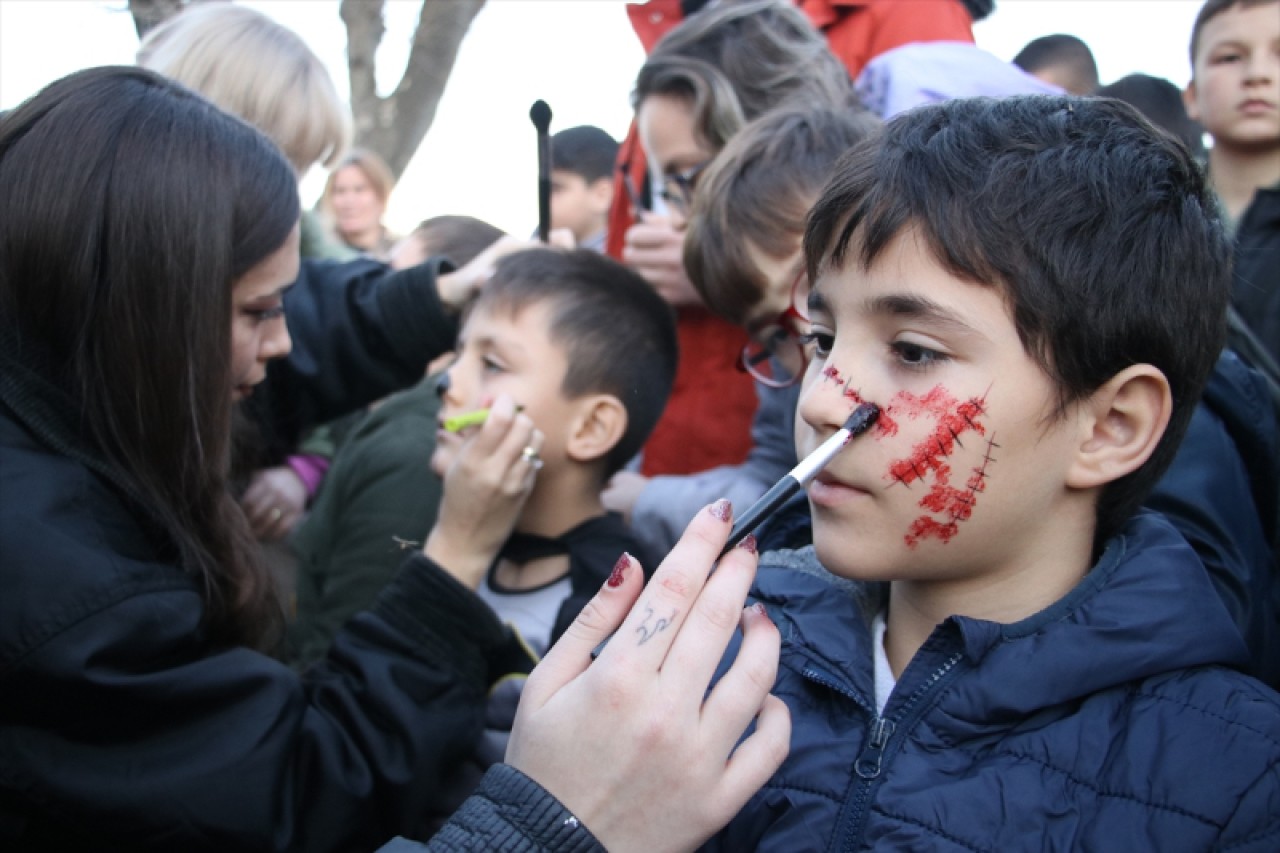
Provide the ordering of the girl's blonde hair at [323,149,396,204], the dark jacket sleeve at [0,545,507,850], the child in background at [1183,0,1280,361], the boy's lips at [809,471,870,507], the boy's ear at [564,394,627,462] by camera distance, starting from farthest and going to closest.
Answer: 1. the girl's blonde hair at [323,149,396,204]
2. the child in background at [1183,0,1280,361]
3. the boy's ear at [564,394,627,462]
4. the dark jacket sleeve at [0,545,507,850]
5. the boy's lips at [809,471,870,507]

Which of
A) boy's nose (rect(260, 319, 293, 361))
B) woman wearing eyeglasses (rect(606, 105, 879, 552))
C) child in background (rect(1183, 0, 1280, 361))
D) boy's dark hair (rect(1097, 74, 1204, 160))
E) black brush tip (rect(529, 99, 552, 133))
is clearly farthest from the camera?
boy's dark hair (rect(1097, 74, 1204, 160))

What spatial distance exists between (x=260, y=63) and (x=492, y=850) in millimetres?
2438

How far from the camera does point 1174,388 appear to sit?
137 cm

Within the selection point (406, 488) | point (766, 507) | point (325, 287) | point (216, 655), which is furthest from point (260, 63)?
point (766, 507)

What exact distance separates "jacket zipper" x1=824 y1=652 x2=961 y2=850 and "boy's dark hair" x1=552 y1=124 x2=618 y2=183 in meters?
3.62

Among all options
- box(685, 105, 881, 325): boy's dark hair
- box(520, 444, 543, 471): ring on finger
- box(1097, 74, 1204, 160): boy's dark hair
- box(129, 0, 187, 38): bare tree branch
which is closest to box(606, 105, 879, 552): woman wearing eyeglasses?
box(685, 105, 881, 325): boy's dark hair

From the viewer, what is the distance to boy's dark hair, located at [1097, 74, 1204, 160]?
144 inches

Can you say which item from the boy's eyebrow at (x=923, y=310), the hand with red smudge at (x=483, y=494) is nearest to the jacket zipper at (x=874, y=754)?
the boy's eyebrow at (x=923, y=310)

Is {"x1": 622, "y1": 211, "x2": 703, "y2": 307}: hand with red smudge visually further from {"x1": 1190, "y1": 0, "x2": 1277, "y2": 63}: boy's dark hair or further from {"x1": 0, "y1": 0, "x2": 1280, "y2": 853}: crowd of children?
{"x1": 1190, "y1": 0, "x2": 1277, "y2": 63}: boy's dark hair

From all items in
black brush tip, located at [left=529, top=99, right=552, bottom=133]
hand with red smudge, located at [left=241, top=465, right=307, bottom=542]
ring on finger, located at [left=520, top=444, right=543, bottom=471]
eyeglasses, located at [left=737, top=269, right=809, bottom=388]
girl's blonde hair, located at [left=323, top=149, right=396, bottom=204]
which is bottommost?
hand with red smudge, located at [left=241, top=465, right=307, bottom=542]

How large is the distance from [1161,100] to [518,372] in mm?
2520

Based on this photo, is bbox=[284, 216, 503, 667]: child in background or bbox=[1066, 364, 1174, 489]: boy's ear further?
bbox=[284, 216, 503, 667]: child in background

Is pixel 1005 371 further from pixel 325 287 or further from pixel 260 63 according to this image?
pixel 260 63

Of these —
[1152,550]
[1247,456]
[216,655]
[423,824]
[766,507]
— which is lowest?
[423,824]
